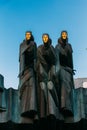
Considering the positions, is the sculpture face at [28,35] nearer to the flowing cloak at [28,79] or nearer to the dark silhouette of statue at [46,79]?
the flowing cloak at [28,79]

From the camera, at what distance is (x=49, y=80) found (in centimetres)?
2339

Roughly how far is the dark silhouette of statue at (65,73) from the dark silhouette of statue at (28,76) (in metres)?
0.74

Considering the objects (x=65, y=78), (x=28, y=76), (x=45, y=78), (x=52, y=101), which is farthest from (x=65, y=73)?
(x=52, y=101)

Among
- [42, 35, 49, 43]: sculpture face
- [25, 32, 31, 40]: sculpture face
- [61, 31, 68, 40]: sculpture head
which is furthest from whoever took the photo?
[25, 32, 31, 40]: sculpture face

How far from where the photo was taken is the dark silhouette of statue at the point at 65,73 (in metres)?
23.3

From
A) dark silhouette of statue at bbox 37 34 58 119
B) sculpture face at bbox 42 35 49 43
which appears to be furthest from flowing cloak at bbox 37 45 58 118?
sculpture face at bbox 42 35 49 43

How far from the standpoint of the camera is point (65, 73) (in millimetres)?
23906

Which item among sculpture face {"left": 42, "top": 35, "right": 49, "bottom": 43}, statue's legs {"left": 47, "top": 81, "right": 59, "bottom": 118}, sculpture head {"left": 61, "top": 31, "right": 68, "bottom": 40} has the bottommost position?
statue's legs {"left": 47, "top": 81, "right": 59, "bottom": 118}

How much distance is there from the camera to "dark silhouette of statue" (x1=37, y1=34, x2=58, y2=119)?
2295 centimetres

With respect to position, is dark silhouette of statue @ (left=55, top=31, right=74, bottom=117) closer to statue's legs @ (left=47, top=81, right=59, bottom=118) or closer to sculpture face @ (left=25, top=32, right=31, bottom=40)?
statue's legs @ (left=47, top=81, right=59, bottom=118)

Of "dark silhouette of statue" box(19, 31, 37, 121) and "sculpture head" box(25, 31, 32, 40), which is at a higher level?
"sculpture head" box(25, 31, 32, 40)

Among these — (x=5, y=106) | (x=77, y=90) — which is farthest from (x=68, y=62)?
(x=5, y=106)

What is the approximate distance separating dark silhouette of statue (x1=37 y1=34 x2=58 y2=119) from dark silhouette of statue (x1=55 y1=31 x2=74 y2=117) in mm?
238

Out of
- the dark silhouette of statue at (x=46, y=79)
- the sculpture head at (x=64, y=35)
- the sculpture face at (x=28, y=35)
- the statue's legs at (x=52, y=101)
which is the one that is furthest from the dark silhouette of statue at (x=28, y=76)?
the sculpture head at (x=64, y=35)
